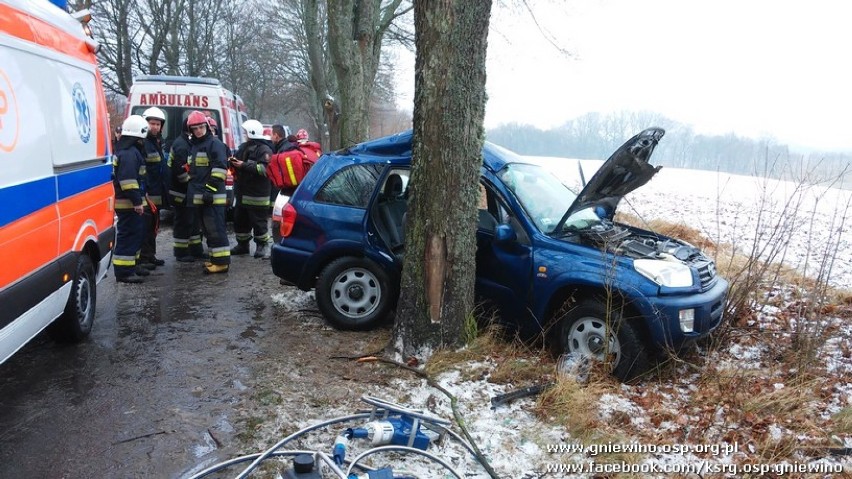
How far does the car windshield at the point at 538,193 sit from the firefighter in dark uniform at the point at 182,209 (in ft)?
14.1

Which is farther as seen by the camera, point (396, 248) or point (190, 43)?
point (190, 43)

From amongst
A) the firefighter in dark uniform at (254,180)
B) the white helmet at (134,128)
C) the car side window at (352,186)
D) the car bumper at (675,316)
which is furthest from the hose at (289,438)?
the firefighter in dark uniform at (254,180)

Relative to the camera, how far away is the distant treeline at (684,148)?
16.3ft

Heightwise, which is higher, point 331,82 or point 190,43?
point 190,43

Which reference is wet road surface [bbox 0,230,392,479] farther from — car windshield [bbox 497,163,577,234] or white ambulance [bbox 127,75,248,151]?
white ambulance [bbox 127,75,248,151]

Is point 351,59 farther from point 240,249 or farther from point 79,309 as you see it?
point 79,309

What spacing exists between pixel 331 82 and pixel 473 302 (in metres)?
22.7

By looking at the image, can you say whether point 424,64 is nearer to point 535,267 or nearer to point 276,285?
point 535,267

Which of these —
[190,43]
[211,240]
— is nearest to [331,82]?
[190,43]

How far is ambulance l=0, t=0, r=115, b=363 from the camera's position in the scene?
10.1ft

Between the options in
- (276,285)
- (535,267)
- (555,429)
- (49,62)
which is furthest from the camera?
(276,285)

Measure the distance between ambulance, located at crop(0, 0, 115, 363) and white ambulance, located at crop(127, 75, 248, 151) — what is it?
566 cm

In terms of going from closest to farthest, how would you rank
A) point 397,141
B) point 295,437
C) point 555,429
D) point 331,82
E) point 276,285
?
1. point 295,437
2. point 555,429
3. point 397,141
4. point 276,285
5. point 331,82

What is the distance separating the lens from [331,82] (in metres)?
25.4
